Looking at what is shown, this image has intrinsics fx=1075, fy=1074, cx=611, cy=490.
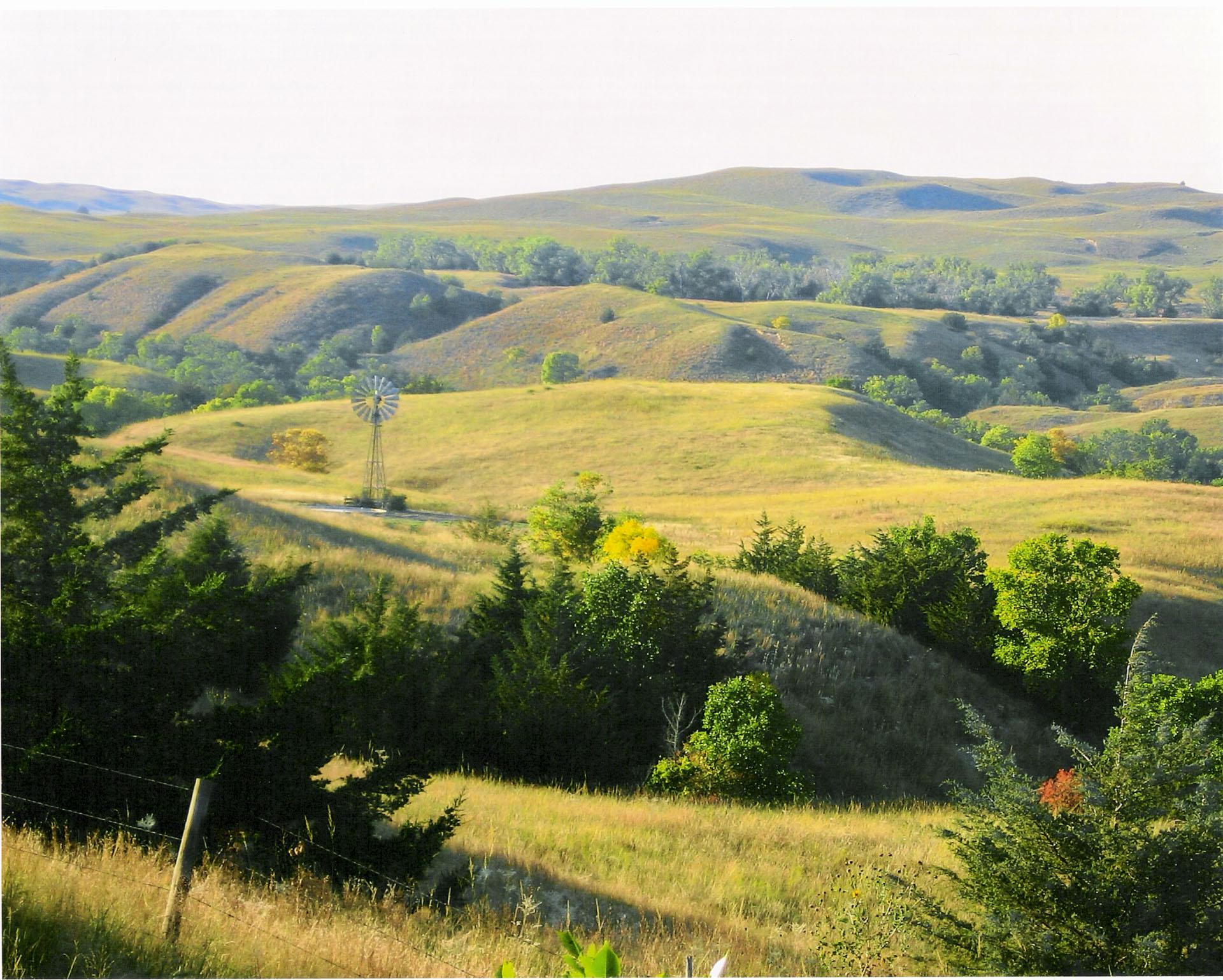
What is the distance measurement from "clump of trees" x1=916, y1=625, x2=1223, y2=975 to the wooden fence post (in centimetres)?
474

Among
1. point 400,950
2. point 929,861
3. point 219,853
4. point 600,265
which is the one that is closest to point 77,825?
point 219,853

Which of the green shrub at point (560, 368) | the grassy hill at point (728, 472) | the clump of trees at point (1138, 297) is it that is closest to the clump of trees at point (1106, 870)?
the grassy hill at point (728, 472)

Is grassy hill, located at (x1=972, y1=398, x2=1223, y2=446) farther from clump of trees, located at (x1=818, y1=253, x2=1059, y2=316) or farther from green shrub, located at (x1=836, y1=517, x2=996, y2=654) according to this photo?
green shrub, located at (x1=836, y1=517, x2=996, y2=654)

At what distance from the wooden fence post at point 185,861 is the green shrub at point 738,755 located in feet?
32.6

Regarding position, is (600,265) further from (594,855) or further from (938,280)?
(594,855)

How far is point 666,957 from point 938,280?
176 metres

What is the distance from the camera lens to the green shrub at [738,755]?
15.5m

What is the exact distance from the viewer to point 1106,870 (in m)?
6.96

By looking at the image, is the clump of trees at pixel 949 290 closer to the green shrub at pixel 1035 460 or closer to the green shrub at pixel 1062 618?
the green shrub at pixel 1035 460

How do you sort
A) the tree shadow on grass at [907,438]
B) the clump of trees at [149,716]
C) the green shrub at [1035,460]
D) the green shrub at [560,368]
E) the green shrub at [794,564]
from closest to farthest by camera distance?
the clump of trees at [149,716], the green shrub at [794,564], the tree shadow on grass at [907,438], the green shrub at [1035,460], the green shrub at [560,368]

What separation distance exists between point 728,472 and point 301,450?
30368mm

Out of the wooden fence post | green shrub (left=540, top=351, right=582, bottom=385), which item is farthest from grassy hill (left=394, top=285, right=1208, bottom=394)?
the wooden fence post

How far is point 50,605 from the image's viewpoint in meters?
8.48

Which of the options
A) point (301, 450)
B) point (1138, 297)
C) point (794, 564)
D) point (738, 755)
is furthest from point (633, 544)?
point (1138, 297)
